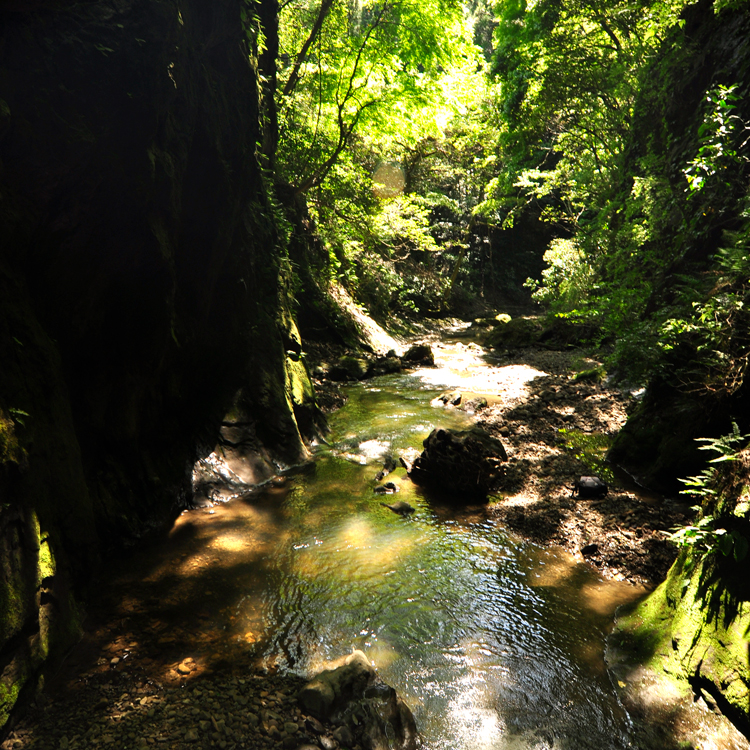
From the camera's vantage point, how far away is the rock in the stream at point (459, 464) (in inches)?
267

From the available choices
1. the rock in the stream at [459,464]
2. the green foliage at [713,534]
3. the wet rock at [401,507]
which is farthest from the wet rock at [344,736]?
the rock in the stream at [459,464]

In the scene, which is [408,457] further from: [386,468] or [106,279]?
[106,279]

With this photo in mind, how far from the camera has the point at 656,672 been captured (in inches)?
138

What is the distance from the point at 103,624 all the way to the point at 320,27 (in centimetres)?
1383

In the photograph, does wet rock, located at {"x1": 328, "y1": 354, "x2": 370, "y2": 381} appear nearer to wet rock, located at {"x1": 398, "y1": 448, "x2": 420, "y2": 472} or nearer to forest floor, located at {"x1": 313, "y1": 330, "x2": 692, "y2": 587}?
forest floor, located at {"x1": 313, "y1": 330, "x2": 692, "y2": 587}

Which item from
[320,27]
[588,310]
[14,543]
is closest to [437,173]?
[320,27]

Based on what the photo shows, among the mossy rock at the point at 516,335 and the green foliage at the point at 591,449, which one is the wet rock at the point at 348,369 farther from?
the mossy rock at the point at 516,335

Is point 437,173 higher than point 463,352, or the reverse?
point 437,173

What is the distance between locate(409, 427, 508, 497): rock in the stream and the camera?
678cm

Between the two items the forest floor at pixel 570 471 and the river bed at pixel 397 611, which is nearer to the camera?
the river bed at pixel 397 611

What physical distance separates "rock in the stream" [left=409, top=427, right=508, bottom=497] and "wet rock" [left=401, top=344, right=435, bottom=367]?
29.5 feet

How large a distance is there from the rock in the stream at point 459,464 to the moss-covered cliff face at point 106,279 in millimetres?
2266

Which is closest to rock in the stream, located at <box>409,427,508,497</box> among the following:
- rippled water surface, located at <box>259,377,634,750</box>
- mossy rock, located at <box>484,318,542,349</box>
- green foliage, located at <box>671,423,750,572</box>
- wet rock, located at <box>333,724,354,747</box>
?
rippled water surface, located at <box>259,377,634,750</box>

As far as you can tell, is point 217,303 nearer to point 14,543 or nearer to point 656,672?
point 14,543
